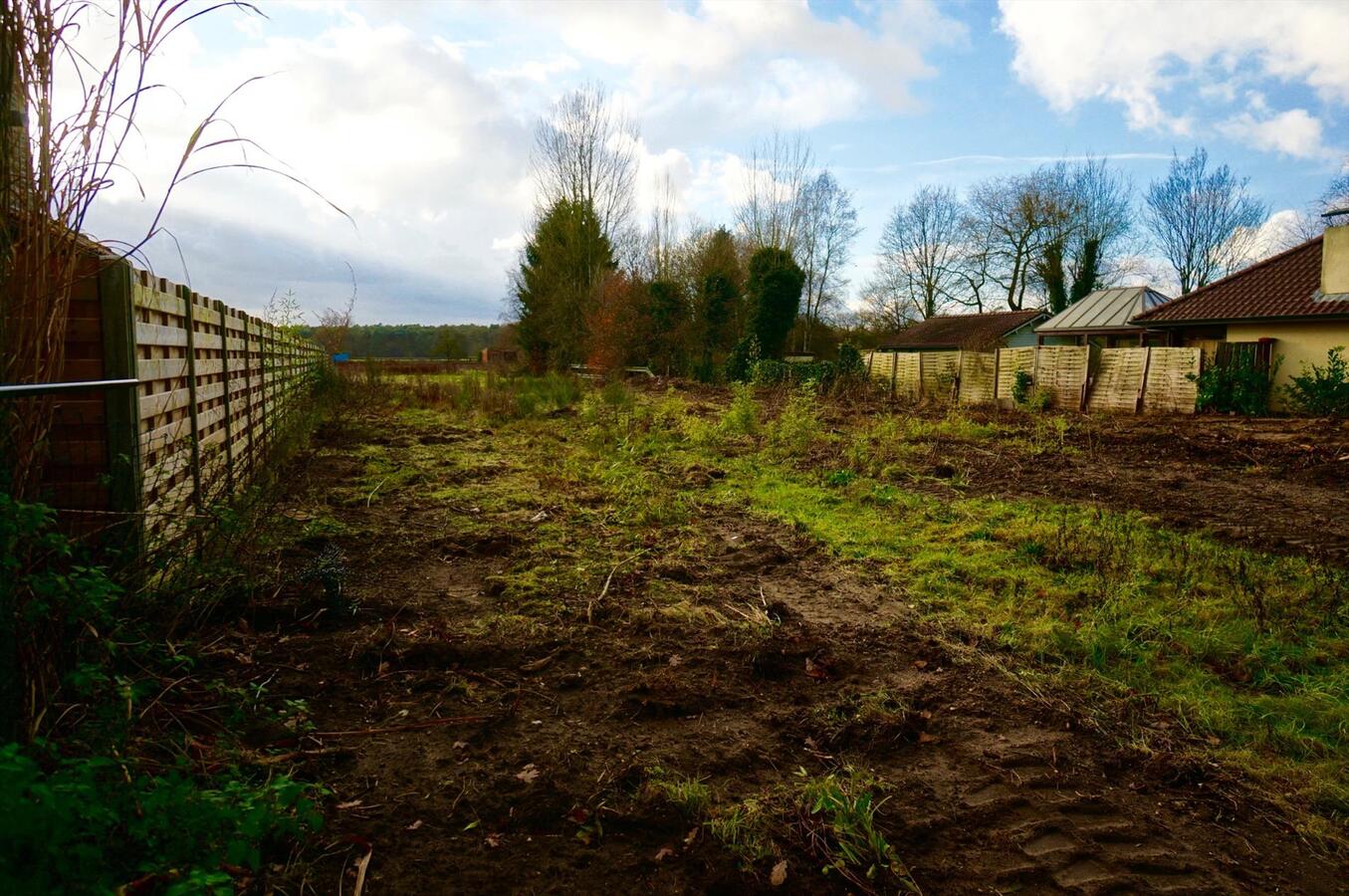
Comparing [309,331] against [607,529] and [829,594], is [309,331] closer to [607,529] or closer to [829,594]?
[607,529]

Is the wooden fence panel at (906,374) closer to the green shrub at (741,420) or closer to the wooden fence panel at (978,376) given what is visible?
the wooden fence panel at (978,376)

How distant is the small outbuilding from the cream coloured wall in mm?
9209

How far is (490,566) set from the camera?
4.66 metres

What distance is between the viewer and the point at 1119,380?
15961mm

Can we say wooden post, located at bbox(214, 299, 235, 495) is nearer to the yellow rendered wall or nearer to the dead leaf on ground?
the dead leaf on ground

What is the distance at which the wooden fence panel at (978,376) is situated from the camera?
1859 centimetres

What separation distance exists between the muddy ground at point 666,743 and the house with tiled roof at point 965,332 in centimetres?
3137

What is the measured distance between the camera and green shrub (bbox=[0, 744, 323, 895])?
111 cm

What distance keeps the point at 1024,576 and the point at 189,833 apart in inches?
175

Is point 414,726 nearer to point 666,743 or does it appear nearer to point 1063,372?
point 666,743

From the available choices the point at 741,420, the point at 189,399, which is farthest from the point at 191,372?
the point at 741,420

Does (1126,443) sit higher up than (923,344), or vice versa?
(923,344)

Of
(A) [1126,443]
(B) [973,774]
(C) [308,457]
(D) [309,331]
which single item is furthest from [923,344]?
(B) [973,774]

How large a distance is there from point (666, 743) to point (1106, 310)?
99.5 ft
